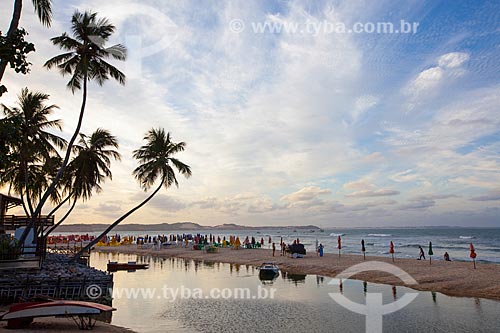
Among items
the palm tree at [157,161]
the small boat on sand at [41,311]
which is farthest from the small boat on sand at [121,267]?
the small boat on sand at [41,311]

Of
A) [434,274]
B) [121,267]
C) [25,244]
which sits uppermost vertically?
[25,244]

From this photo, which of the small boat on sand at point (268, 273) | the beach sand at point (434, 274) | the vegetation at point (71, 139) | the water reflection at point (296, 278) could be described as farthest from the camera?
the small boat on sand at point (268, 273)

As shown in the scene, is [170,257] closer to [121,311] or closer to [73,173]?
[73,173]

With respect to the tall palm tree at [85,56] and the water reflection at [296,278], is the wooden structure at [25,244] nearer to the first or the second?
the tall palm tree at [85,56]

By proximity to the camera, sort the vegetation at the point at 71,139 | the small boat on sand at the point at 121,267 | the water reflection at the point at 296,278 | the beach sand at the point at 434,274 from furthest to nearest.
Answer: the small boat on sand at the point at 121,267 < the water reflection at the point at 296,278 < the beach sand at the point at 434,274 < the vegetation at the point at 71,139

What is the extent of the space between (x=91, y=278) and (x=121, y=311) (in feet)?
9.27

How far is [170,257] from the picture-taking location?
51969mm

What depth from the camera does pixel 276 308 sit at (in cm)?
1988

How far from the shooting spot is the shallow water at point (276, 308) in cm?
1630

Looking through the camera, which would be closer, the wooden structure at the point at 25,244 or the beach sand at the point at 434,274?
the wooden structure at the point at 25,244

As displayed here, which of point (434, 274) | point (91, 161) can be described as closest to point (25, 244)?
point (91, 161)

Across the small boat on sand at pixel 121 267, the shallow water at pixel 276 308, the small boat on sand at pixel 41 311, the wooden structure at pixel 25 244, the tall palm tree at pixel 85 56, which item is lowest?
the shallow water at pixel 276 308

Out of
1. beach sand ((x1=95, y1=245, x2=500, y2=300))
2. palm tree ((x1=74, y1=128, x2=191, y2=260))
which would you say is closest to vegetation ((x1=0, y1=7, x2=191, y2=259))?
palm tree ((x1=74, y1=128, x2=191, y2=260))

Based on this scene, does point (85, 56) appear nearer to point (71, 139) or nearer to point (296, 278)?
point (71, 139)
